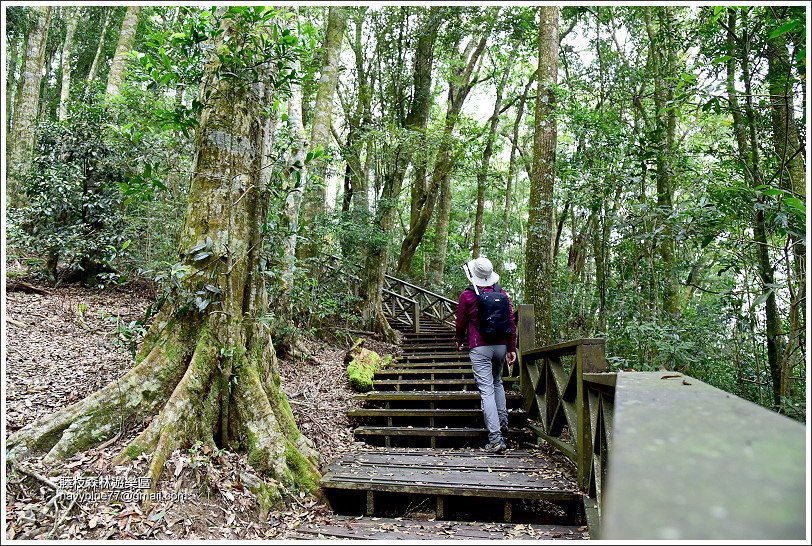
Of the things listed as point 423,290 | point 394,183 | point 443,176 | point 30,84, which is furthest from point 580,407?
point 30,84

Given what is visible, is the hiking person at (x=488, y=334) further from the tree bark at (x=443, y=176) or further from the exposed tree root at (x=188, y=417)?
the tree bark at (x=443, y=176)

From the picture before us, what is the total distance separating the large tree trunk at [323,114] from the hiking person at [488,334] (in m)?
3.77

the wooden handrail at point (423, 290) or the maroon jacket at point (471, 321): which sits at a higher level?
the wooden handrail at point (423, 290)

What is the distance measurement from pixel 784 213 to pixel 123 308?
7.54 meters

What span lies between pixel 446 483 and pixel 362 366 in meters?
3.40

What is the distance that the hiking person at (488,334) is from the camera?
16.8 feet

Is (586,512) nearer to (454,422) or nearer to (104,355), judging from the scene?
(454,422)

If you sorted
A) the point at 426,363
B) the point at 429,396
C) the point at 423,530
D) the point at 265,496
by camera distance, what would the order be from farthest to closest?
the point at 426,363 < the point at 429,396 < the point at 265,496 < the point at 423,530

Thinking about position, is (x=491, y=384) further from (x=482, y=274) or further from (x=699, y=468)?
(x=699, y=468)

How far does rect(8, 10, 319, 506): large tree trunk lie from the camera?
343 centimetres

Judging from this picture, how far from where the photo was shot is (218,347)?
385 cm

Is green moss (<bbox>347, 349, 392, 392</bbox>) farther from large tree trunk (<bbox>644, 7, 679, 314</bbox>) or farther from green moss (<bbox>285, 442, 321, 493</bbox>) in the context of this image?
large tree trunk (<bbox>644, 7, 679, 314</bbox>)

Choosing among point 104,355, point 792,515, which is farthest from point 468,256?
point 792,515

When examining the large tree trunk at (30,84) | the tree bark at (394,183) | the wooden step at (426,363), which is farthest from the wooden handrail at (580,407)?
the large tree trunk at (30,84)
